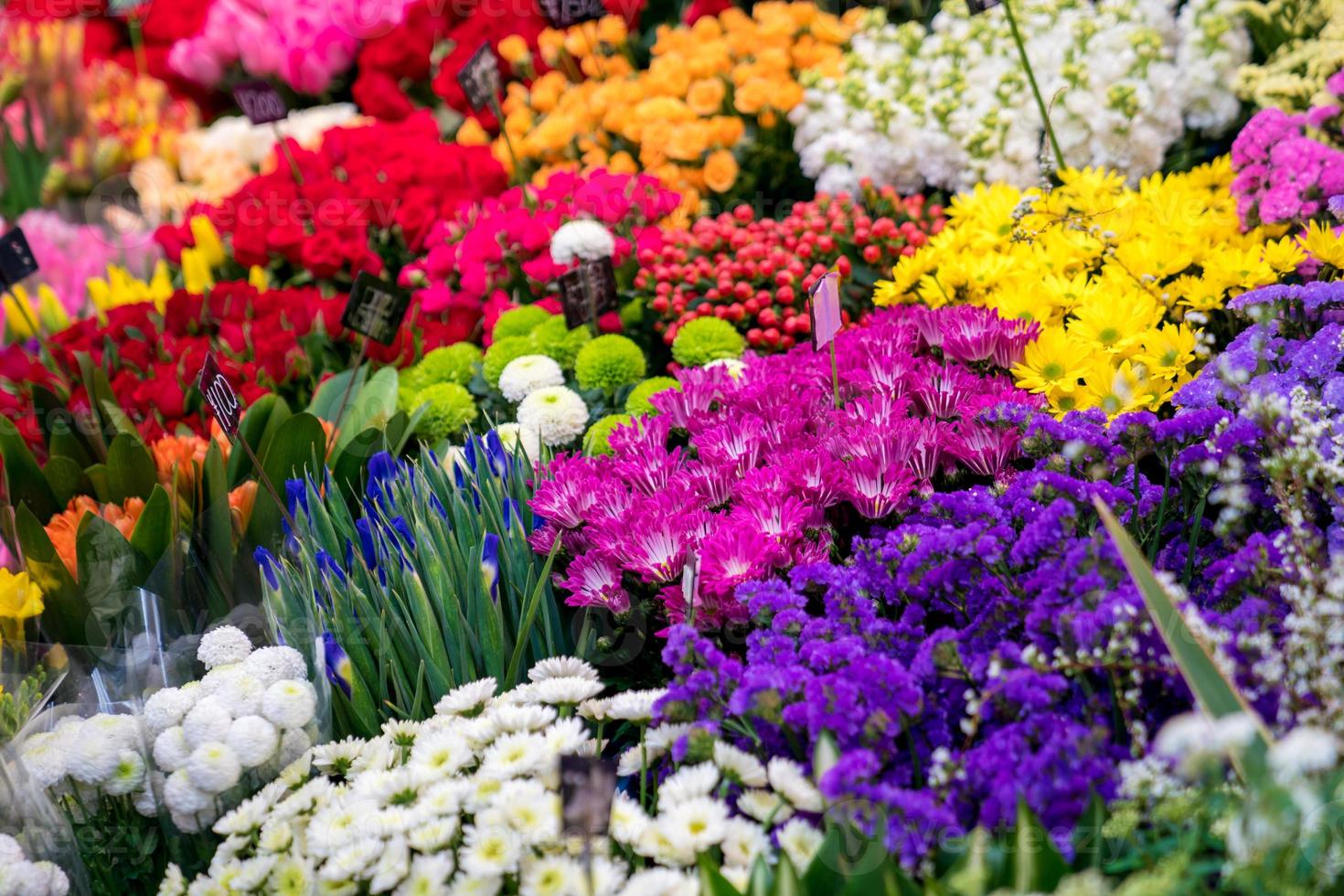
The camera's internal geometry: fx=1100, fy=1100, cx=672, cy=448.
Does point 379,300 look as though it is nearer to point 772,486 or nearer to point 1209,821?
point 772,486

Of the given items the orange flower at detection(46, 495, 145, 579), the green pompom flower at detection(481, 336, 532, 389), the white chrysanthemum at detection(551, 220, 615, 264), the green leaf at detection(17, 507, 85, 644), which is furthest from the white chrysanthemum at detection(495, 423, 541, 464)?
the green leaf at detection(17, 507, 85, 644)

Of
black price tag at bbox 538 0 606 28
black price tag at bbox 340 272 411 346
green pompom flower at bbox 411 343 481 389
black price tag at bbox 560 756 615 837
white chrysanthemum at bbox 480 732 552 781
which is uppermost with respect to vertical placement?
black price tag at bbox 538 0 606 28

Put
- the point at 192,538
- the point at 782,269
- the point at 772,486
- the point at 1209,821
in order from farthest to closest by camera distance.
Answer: the point at 782,269 < the point at 192,538 < the point at 772,486 < the point at 1209,821

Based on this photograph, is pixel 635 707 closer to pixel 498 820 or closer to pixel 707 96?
pixel 498 820

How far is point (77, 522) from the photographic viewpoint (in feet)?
6.15

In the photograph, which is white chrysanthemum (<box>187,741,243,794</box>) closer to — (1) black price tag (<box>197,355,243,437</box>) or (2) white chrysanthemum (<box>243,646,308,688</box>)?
(2) white chrysanthemum (<box>243,646,308,688</box>)

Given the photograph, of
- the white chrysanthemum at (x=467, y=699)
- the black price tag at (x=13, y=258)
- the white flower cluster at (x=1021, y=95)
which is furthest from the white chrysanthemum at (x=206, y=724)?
the white flower cluster at (x=1021, y=95)

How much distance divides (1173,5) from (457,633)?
2561 mm

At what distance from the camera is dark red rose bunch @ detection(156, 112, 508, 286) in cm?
296

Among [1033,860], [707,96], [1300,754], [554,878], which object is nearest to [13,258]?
[707,96]

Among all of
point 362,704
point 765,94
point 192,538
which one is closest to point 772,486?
point 362,704

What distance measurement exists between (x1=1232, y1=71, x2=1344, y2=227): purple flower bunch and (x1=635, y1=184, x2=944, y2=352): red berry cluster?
0.64m

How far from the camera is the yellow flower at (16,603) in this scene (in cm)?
163

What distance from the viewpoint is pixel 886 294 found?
2.20 meters
